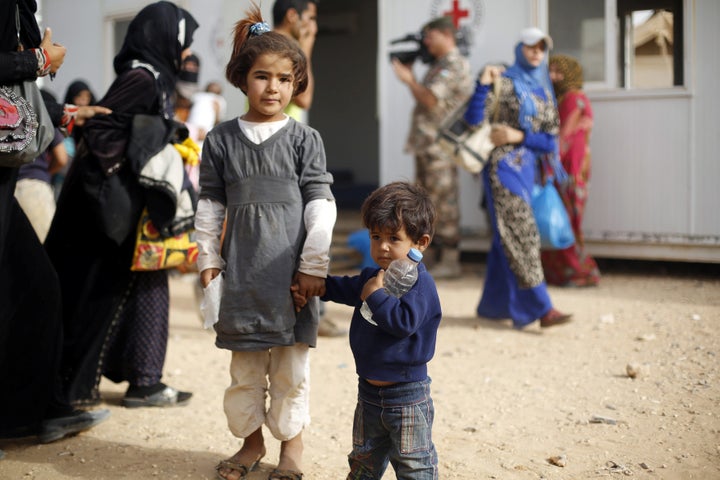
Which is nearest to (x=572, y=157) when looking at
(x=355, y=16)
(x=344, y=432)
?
(x=344, y=432)

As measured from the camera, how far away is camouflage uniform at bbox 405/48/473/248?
7398 mm

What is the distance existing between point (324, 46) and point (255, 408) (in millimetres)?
11725

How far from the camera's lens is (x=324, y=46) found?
45.9 feet

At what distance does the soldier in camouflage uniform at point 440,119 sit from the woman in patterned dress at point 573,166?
34.8 inches

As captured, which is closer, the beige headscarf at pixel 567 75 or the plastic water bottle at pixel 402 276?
the plastic water bottle at pixel 402 276

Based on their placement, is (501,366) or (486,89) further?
(486,89)

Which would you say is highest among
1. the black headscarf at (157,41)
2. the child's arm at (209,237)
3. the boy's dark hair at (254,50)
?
the black headscarf at (157,41)

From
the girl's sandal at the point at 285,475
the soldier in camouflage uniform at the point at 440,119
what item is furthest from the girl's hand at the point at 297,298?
the soldier in camouflage uniform at the point at 440,119

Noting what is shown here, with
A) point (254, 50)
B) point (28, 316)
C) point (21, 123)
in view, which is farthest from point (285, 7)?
point (28, 316)

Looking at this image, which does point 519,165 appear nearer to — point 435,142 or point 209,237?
point 435,142

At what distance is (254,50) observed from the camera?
286 centimetres

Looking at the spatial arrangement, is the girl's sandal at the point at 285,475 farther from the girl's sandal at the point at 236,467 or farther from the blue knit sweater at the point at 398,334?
the blue knit sweater at the point at 398,334

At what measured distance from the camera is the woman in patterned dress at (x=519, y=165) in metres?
5.42

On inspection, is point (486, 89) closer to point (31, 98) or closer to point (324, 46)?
point (31, 98)
